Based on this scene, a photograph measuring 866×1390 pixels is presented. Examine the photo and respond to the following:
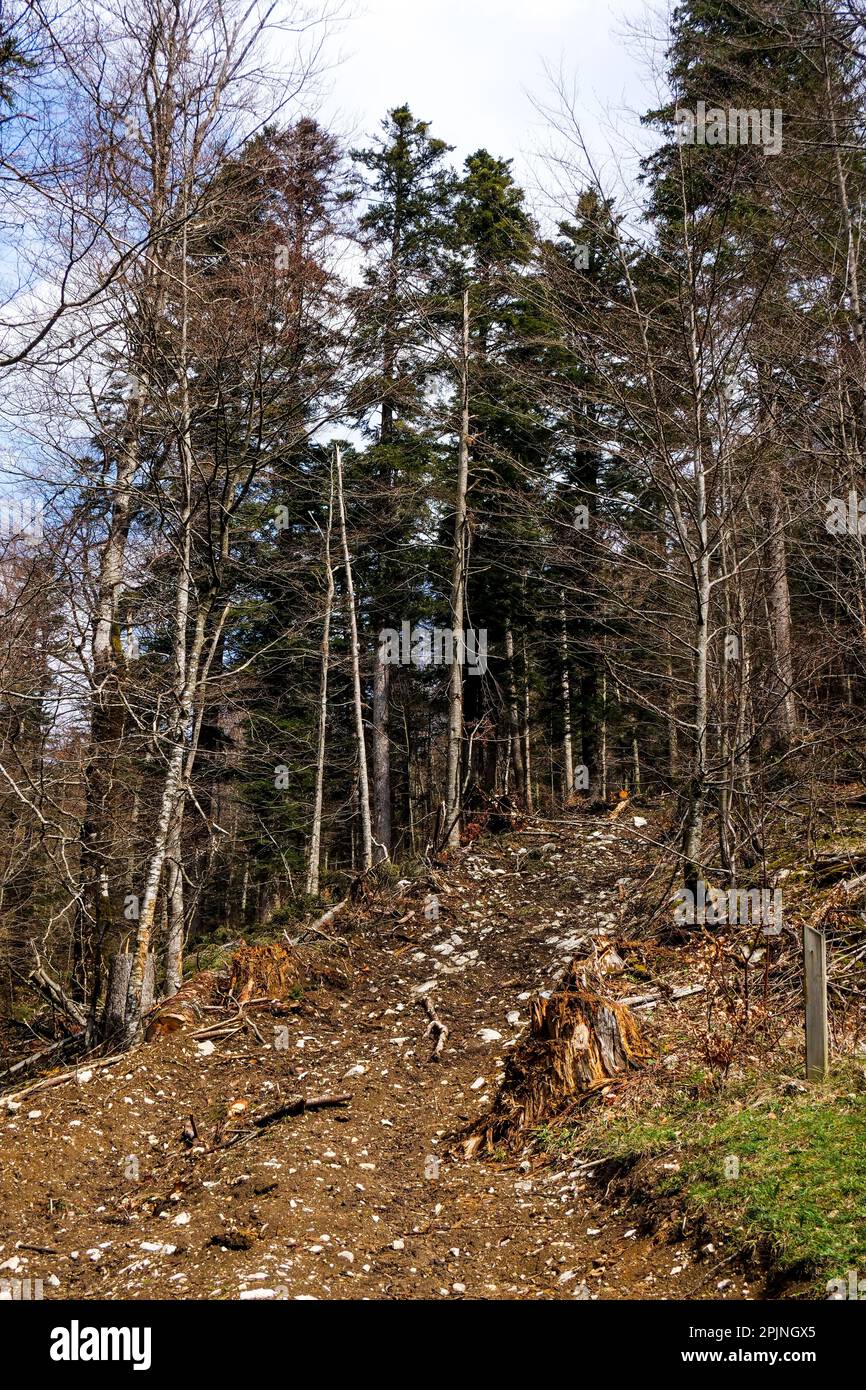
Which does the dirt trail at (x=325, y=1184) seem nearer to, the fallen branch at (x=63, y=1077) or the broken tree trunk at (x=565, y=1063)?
the fallen branch at (x=63, y=1077)

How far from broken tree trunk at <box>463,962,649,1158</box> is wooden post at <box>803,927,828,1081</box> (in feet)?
4.95

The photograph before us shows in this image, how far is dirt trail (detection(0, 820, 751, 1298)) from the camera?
14.9 feet

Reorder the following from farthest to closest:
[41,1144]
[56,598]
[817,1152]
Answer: [56,598], [41,1144], [817,1152]

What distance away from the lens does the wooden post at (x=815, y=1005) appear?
5.14m

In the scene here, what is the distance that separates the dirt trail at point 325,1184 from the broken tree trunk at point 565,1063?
39 centimetres

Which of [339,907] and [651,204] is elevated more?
[651,204]

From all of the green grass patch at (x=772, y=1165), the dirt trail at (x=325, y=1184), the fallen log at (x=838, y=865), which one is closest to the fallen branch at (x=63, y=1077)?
the dirt trail at (x=325, y=1184)

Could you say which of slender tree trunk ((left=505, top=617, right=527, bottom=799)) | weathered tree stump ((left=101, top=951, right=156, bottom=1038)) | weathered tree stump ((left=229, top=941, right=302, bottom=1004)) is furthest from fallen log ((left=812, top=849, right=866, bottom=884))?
slender tree trunk ((left=505, top=617, right=527, bottom=799))

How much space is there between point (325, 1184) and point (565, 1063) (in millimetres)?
1844

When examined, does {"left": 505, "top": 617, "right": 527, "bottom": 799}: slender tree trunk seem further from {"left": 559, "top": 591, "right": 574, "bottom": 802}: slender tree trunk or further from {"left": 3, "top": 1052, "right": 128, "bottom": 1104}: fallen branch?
{"left": 3, "top": 1052, "right": 128, "bottom": 1104}: fallen branch

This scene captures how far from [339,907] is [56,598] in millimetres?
5803

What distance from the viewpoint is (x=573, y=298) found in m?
8.28
